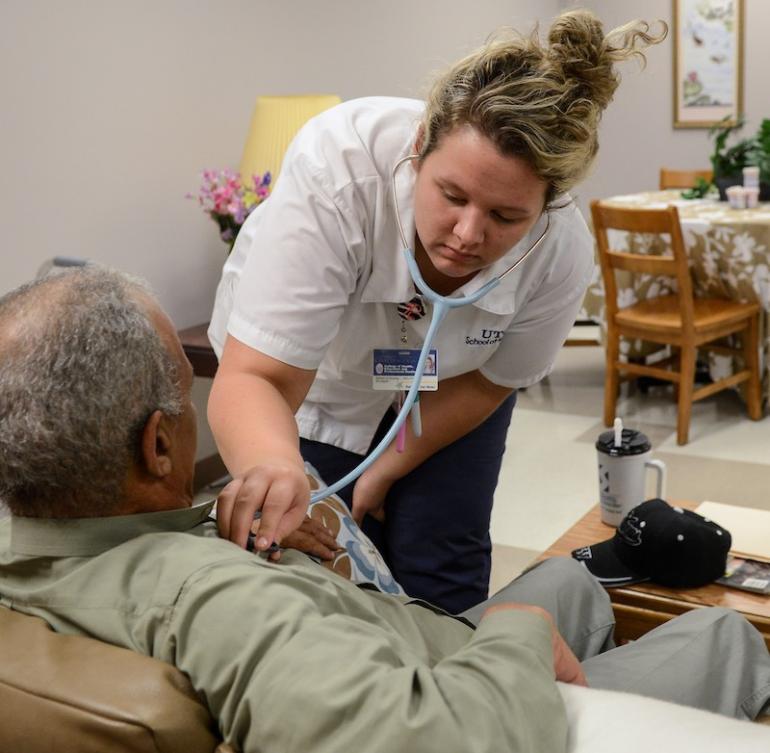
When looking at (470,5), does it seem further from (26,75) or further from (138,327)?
(138,327)

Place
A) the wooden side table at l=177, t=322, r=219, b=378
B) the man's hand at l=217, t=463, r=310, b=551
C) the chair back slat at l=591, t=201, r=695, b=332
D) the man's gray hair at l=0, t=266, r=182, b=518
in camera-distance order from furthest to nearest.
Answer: the chair back slat at l=591, t=201, r=695, b=332 → the wooden side table at l=177, t=322, r=219, b=378 → the man's hand at l=217, t=463, r=310, b=551 → the man's gray hair at l=0, t=266, r=182, b=518

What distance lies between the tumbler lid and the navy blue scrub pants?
0.25 meters

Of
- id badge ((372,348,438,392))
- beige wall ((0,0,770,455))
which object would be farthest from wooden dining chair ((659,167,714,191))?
id badge ((372,348,438,392))

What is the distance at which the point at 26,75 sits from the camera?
9.13 feet

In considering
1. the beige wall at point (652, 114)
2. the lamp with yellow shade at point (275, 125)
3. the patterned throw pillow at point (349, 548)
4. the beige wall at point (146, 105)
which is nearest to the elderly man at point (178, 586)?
the patterned throw pillow at point (349, 548)

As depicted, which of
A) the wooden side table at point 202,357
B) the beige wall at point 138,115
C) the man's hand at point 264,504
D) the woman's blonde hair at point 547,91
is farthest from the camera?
the wooden side table at point 202,357

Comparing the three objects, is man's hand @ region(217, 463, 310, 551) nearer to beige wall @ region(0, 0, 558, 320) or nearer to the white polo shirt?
the white polo shirt

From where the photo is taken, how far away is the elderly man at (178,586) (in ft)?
2.78

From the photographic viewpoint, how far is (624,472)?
2.02 meters

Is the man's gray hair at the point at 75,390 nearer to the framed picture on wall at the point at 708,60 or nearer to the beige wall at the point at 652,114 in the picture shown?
the beige wall at the point at 652,114

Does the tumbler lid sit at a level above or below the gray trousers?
above

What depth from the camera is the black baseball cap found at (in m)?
1.71

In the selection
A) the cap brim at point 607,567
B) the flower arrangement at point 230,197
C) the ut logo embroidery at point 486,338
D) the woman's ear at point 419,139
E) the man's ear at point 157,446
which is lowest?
the cap brim at point 607,567

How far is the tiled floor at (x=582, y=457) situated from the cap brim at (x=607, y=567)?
36.4 inches
